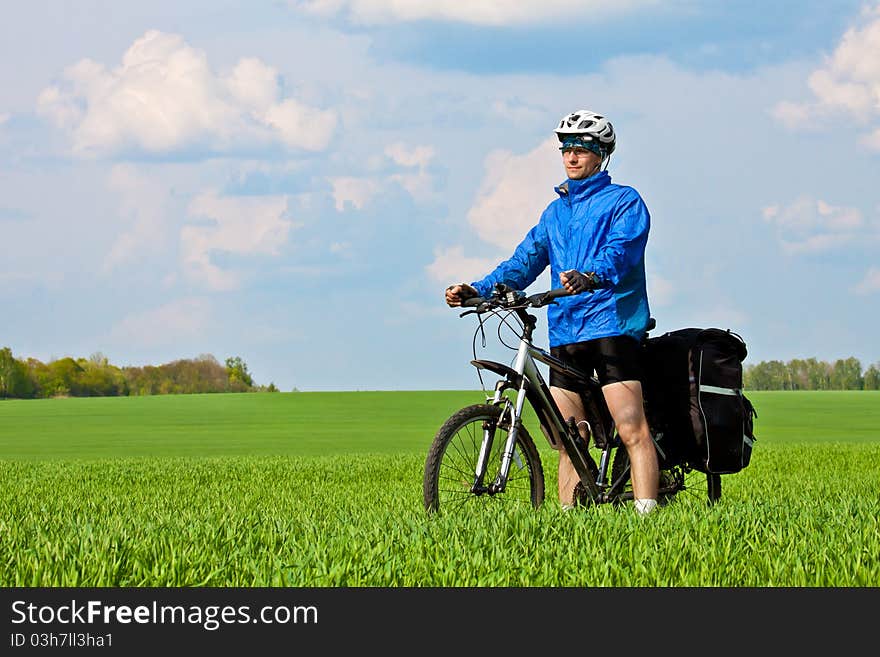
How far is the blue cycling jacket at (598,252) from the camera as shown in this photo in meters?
6.55

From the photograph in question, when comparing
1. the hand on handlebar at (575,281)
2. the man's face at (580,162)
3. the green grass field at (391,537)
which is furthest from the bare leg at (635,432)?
the man's face at (580,162)

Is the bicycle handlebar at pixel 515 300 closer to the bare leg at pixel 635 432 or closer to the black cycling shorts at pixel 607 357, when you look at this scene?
the black cycling shorts at pixel 607 357

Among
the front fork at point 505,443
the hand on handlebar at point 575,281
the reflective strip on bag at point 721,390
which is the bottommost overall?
the front fork at point 505,443

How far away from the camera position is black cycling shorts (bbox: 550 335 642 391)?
6586 millimetres

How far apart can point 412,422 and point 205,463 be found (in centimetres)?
1278

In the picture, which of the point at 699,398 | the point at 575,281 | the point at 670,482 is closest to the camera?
the point at 575,281

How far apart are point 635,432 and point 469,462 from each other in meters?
1.23

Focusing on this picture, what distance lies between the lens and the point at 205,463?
46.5 ft

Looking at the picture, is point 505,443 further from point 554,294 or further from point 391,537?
point 391,537

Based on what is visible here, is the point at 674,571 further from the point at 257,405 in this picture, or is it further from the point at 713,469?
the point at 257,405

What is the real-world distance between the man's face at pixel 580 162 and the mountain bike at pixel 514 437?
967 millimetres

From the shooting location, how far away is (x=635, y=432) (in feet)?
22.3

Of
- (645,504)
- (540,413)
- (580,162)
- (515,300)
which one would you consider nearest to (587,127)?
(580,162)

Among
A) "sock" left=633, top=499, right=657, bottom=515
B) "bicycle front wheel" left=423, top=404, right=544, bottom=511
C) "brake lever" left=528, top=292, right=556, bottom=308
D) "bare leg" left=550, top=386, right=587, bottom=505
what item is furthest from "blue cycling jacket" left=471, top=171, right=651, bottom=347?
"sock" left=633, top=499, right=657, bottom=515
